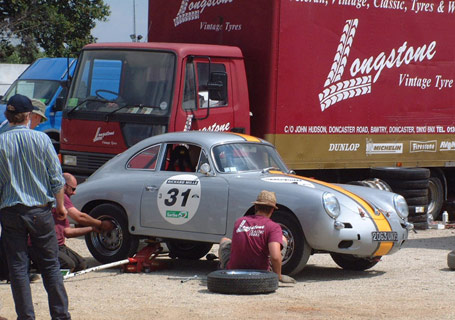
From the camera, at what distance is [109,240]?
10.4 meters

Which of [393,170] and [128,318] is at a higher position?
[393,170]

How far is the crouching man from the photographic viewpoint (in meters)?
8.70

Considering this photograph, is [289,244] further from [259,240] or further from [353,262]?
[353,262]

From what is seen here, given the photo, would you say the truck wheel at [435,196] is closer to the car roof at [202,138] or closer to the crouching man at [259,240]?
the car roof at [202,138]

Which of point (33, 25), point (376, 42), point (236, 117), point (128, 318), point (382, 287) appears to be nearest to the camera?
point (128, 318)

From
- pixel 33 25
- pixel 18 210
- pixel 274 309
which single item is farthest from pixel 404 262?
pixel 33 25

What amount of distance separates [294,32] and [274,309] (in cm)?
647

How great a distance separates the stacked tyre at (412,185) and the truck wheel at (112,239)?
18.7 feet

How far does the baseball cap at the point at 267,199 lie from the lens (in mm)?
8773

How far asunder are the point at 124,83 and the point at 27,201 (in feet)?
20.4

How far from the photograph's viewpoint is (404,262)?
10.9 m

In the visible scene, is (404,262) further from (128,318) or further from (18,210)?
(18,210)

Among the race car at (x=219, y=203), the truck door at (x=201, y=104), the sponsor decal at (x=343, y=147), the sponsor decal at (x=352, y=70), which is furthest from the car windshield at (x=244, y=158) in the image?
the sponsor decal at (x=343, y=147)

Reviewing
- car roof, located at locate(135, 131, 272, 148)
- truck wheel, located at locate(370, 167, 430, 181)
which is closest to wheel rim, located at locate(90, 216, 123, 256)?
car roof, located at locate(135, 131, 272, 148)
